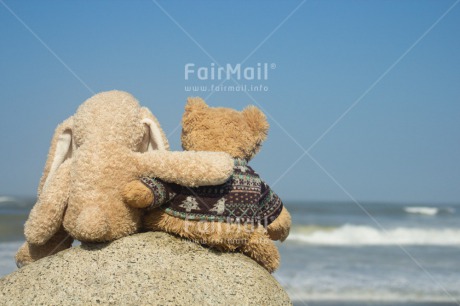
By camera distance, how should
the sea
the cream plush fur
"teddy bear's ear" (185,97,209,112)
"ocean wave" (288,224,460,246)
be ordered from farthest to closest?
"ocean wave" (288,224,460,246)
the sea
"teddy bear's ear" (185,97,209,112)
the cream plush fur

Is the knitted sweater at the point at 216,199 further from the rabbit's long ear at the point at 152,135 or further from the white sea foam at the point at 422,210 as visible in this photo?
the white sea foam at the point at 422,210

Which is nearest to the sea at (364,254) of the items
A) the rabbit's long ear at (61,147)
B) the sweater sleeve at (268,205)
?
the sweater sleeve at (268,205)

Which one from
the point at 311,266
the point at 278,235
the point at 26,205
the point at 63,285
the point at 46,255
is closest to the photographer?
the point at 63,285

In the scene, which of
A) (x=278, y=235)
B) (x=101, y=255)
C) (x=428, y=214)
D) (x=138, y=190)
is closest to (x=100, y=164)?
(x=138, y=190)

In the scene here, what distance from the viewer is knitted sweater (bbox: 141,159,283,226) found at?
3.38 meters

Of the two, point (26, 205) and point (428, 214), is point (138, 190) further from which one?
point (428, 214)

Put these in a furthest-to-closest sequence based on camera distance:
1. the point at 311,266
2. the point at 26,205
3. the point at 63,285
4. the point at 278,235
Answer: the point at 26,205, the point at 311,266, the point at 278,235, the point at 63,285

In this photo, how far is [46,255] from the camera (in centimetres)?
371

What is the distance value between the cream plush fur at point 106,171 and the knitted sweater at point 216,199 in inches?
3.3

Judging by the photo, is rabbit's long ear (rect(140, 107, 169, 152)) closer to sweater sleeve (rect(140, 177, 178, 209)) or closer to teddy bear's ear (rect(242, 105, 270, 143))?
sweater sleeve (rect(140, 177, 178, 209))

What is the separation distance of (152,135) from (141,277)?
86cm

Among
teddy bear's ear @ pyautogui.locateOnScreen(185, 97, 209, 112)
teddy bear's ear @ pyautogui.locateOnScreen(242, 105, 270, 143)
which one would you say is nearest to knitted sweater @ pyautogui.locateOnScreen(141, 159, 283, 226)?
teddy bear's ear @ pyautogui.locateOnScreen(242, 105, 270, 143)

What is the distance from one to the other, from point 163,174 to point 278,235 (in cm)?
98

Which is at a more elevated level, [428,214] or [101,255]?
[428,214]
